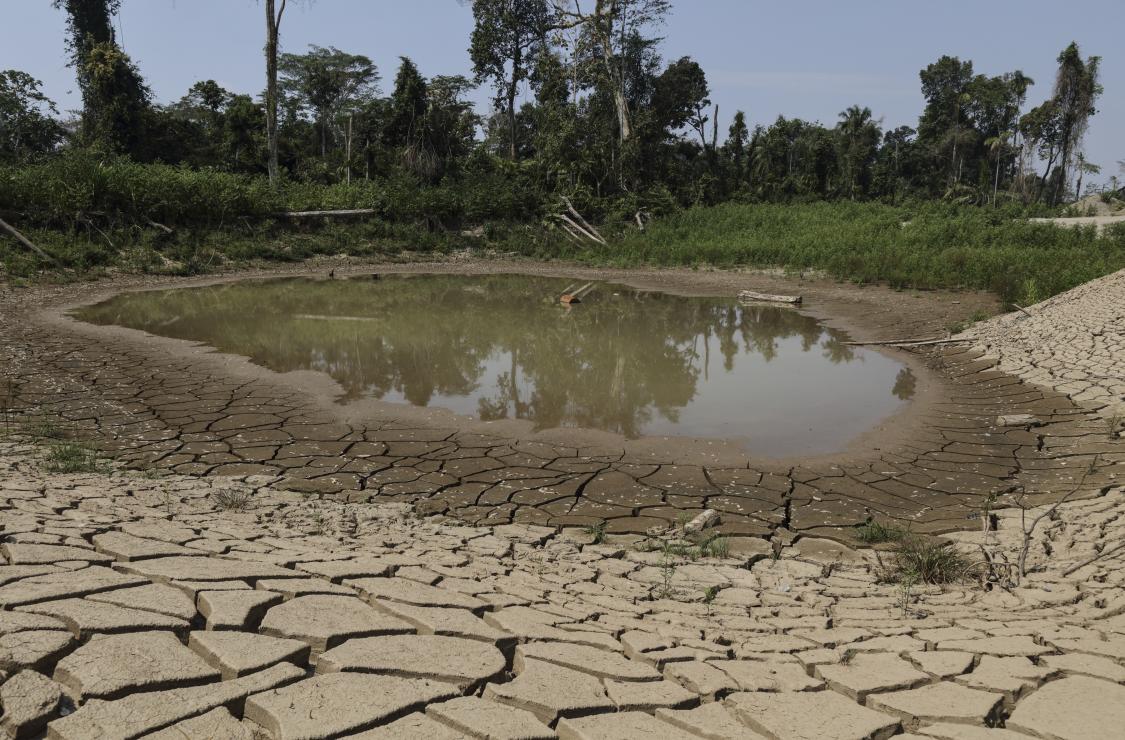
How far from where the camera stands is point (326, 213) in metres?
24.2

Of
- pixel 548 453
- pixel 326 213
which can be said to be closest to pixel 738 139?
pixel 326 213

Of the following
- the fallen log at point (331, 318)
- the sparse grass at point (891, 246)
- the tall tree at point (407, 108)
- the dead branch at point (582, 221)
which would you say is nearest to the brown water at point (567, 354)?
the fallen log at point (331, 318)

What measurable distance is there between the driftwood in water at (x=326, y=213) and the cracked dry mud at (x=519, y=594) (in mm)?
17643

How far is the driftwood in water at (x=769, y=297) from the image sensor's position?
16.3m

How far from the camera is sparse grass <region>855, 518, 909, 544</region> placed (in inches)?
191

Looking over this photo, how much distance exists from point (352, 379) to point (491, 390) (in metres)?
1.72

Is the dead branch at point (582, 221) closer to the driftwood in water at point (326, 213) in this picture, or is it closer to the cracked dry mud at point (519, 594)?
the driftwood in water at point (326, 213)

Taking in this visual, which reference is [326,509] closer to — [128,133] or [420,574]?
[420,574]

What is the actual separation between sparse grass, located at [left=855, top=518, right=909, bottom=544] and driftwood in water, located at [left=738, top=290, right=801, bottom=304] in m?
11.9

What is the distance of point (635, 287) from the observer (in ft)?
63.4

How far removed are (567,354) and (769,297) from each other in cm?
725

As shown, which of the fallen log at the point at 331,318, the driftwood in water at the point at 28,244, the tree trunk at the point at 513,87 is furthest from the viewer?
the tree trunk at the point at 513,87

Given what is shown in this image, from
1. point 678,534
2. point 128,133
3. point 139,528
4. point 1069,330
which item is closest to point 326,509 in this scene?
point 139,528

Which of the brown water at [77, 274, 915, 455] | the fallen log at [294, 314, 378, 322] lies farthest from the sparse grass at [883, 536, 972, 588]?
the fallen log at [294, 314, 378, 322]
